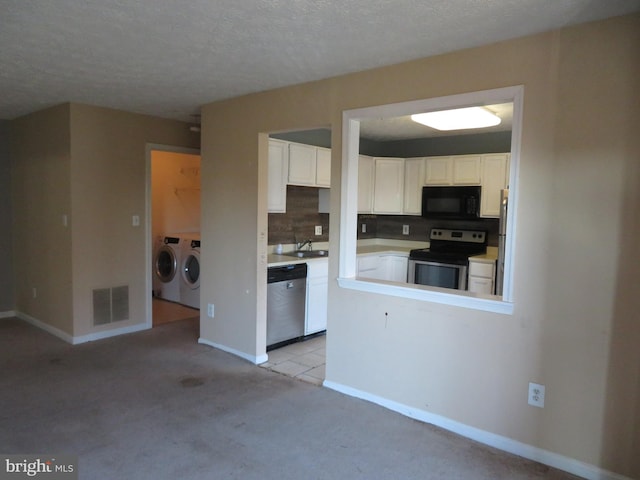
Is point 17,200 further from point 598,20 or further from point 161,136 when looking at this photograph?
point 598,20

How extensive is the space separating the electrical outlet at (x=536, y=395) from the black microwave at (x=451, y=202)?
9.09 feet

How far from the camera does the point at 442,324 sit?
2764 millimetres

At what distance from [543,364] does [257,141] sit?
2679mm

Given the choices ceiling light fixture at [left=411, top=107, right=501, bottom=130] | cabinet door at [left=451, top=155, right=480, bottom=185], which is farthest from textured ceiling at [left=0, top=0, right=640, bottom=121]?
cabinet door at [left=451, top=155, right=480, bottom=185]

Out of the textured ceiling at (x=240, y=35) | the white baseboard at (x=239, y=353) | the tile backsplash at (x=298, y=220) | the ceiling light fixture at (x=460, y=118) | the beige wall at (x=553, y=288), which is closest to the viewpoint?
the textured ceiling at (x=240, y=35)

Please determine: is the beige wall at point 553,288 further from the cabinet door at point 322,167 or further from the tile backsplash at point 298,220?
the tile backsplash at point 298,220

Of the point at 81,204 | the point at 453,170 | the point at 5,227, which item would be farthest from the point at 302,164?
the point at 5,227

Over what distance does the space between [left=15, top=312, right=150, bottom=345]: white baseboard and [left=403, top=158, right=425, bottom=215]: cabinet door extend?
11.1ft

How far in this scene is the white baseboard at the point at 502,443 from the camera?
7.47ft

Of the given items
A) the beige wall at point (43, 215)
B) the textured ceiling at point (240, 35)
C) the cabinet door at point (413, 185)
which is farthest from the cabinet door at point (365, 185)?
the beige wall at point (43, 215)

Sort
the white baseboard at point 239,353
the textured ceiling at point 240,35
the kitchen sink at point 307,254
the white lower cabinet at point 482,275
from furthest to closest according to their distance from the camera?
the kitchen sink at point 307,254 < the white lower cabinet at point 482,275 < the white baseboard at point 239,353 < the textured ceiling at point 240,35

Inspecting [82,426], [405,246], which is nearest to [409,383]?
[82,426]

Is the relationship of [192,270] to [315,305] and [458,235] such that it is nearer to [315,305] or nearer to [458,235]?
[315,305]

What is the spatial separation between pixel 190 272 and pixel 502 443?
4.44 meters
